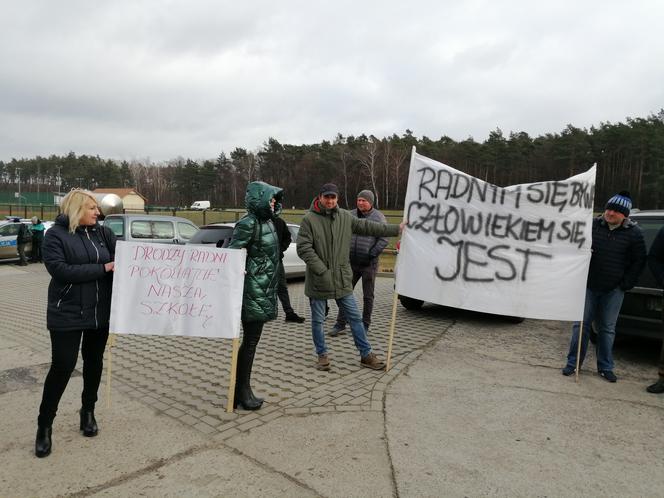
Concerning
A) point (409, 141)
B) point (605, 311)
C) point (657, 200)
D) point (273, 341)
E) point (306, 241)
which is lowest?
point (273, 341)

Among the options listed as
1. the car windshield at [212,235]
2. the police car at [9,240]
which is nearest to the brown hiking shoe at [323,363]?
the car windshield at [212,235]

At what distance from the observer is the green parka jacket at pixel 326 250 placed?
197 inches

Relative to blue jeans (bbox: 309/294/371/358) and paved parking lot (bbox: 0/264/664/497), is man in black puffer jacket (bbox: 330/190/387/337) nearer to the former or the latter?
paved parking lot (bbox: 0/264/664/497)

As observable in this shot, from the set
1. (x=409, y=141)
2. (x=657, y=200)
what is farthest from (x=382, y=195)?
(x=657, y=200)

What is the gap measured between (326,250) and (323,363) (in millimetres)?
1182

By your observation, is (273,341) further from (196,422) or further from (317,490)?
(317,490)

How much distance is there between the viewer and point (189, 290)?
4105 mm

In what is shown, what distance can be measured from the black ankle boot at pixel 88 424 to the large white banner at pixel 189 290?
0.72 metres

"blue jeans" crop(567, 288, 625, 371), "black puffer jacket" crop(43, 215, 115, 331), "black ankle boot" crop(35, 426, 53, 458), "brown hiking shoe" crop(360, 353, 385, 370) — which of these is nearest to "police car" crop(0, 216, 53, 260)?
"brown hiking shoe" crop(360, 353, 385, 370)

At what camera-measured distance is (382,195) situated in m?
66.2

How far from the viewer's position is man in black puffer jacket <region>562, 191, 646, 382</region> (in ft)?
15.7

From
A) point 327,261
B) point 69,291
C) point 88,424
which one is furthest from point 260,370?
point 69,291

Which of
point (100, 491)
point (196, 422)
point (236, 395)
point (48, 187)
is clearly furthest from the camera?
point (48, 187)

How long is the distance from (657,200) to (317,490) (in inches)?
2021
